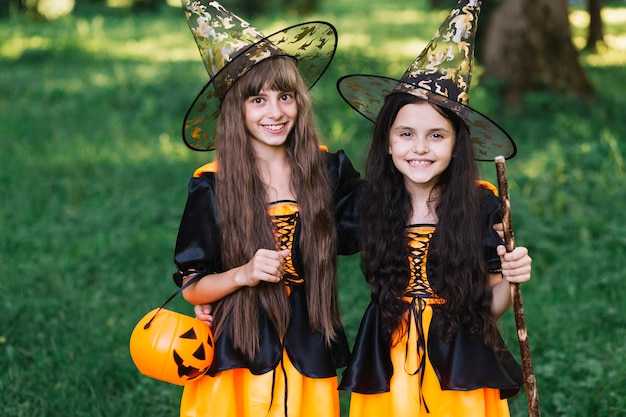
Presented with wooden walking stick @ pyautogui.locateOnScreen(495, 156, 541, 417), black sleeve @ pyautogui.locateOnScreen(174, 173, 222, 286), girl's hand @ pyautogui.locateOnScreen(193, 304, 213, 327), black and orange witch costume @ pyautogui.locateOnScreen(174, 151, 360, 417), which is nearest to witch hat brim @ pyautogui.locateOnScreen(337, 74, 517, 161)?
wooden walking stick @ pyautogui.locateOnScreen(495, 156, 541, 417)

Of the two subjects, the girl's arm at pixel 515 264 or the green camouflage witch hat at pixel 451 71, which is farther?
the green camouflage witch hat at pixel 451 71

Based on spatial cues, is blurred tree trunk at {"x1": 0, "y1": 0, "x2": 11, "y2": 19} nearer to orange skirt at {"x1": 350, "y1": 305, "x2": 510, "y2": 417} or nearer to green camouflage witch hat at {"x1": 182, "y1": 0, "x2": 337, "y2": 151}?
green camouflage witch hat at {"x1": 182, "y1": 0, "x2": 337, "y2": 151}

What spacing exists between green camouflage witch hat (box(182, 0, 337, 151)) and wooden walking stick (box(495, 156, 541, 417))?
2.68 ft

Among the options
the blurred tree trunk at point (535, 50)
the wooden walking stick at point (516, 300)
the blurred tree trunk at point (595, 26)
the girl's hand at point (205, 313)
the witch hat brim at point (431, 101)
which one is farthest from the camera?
the blurred tree trunk at point (595, 26)

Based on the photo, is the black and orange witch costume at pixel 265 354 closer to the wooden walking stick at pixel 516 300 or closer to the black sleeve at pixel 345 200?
the black sleeve at pixel 345 200

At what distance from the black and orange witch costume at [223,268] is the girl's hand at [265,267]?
177 mm

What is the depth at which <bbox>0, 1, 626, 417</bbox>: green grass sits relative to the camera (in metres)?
3.87

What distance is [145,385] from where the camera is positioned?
12.8 ft

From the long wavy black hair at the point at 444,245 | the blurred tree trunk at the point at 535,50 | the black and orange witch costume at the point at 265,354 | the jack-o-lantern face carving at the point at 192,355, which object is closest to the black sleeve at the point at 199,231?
the black and orange witch costume at the point at 265,354

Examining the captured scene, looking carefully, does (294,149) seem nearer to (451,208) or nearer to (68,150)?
(451,208)

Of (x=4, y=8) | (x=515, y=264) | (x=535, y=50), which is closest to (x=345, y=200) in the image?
(x=515, y=264)

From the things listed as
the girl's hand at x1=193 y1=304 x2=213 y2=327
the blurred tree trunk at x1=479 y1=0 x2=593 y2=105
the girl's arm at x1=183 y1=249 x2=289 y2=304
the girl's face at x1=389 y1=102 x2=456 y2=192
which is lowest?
the girl's hand at x1=193 y1=304 x2=213 y2=327

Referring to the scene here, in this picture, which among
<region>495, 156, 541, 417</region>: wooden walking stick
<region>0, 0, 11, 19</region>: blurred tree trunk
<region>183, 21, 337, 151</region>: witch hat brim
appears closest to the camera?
<region>495, 156, 541, 417</region>: wooden walking stick

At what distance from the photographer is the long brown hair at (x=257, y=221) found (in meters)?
2.73
